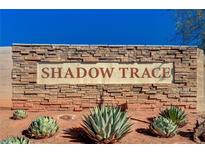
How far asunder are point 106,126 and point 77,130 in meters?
2.04

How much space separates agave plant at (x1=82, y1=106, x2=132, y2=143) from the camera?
11102 millimetres

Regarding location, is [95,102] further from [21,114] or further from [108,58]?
[21,114]

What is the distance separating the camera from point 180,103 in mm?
15953

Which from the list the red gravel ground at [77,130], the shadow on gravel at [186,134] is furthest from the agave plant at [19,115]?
the shadow on gravel at [186,134]

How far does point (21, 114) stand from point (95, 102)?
8.75ft

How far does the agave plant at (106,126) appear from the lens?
11102 mm

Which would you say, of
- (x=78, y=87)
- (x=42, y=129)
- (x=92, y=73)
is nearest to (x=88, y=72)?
(x=92, y=73)

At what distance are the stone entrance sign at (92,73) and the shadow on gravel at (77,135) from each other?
9.70ft

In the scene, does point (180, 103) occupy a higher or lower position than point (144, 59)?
lower

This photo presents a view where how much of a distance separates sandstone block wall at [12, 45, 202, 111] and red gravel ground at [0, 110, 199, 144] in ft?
1.32

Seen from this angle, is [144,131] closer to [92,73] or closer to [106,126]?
[106,126]

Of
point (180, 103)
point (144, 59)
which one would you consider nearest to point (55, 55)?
point (144, 59)

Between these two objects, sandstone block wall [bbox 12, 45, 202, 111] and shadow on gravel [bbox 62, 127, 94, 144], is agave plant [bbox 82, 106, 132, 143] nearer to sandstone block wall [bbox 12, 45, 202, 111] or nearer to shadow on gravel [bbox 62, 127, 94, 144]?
shadow on gravel [bbox 62, 127, 94, 144]

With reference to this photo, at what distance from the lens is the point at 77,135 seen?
490 inches
